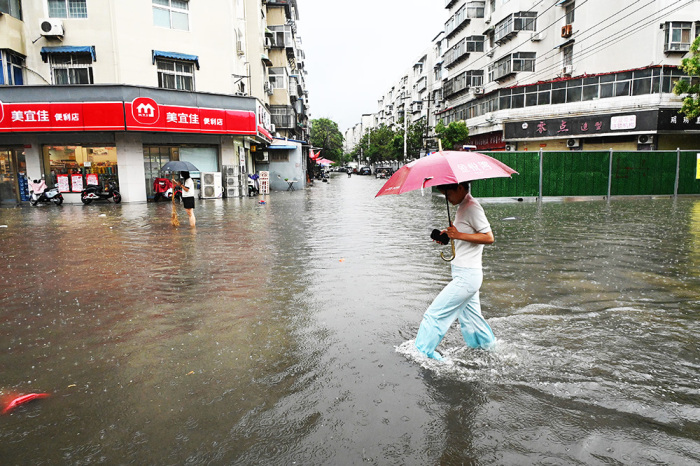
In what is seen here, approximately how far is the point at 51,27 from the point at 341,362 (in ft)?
79.1

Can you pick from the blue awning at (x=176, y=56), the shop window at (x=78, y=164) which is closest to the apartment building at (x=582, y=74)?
the blue awning at (x=176, y=56)

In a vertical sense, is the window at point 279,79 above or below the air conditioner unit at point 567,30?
below

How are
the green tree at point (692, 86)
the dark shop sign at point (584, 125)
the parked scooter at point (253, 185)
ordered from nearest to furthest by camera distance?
the green tree at point (692, 86)
the parked scooter at point (253, 185)
the dark shop sign at point (584, 125)

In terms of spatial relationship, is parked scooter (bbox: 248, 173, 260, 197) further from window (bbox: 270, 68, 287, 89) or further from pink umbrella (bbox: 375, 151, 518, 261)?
pink umbrella (bbox: 375, 151, 518, 261)

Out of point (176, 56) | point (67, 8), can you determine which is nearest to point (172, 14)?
point (176, 56)

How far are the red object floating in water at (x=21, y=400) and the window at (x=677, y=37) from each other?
3553 cm

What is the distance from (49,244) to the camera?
32.8 feet

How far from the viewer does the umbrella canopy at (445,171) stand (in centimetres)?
331

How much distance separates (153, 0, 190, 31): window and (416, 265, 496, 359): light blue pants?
24.1m

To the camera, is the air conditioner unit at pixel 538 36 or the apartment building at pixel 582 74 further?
the air conditioner unit at pixel 538 36

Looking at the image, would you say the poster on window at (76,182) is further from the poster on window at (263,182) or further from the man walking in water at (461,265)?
the man walking in water at (461,265)

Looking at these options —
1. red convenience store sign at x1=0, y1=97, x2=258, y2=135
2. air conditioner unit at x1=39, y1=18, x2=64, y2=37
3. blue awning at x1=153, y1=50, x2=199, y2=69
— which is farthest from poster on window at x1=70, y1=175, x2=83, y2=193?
blue awning at x1=153, y1=50, x2=199, y2=69

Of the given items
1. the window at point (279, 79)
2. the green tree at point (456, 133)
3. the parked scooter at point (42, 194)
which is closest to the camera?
the parked scooter at point (42, 194)

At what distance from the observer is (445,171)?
3.38 meters
